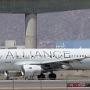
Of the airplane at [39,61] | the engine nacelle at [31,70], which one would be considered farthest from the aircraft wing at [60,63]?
the engine nacelle at [31,70]

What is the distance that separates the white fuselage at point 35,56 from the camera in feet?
170

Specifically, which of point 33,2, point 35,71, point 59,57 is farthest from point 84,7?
point 35,71

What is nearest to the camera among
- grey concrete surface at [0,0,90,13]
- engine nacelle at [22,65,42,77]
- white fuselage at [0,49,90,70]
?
engine nacelle at [22,65,42,77]

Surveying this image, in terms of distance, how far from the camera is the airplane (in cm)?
5141

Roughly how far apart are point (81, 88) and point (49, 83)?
449 cm

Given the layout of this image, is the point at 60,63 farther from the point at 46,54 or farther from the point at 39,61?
the point at 39,61

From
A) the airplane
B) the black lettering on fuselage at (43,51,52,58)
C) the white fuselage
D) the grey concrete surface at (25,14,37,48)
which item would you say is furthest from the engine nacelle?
the grey concrete surface at (25,14,37,48)

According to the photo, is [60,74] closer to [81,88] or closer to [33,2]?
[33,2]

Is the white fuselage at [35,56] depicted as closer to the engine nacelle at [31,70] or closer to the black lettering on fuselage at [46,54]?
the black lettering on fuselage at [46,54]

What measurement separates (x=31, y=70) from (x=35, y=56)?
2.84 m

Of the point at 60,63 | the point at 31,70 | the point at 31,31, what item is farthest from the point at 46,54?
the point at 31,31

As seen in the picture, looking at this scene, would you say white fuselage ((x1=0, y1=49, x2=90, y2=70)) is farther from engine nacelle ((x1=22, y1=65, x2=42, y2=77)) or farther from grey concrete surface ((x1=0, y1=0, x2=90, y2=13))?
grey concrete surface ((x1=0, y1=0, x2=90, y2=13))

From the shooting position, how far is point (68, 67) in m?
52.6

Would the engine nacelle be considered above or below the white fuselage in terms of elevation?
below
